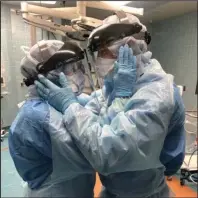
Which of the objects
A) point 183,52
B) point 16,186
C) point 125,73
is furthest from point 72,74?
point 183,52

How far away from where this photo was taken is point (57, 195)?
99cm

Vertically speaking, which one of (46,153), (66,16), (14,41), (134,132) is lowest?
(46,153)

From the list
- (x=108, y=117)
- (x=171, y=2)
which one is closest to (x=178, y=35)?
(x=171, y=2)

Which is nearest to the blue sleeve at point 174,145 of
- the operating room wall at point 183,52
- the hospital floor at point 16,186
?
the hospital floor at point 16,186

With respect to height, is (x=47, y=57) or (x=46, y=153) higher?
(x=47, y=57)

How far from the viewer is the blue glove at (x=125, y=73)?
93 cm

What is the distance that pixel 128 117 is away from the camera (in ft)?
2.63

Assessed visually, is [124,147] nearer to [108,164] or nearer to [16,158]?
[108,164]

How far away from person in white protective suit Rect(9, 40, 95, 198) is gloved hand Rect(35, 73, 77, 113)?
0.03 metres

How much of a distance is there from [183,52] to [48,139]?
3049mm

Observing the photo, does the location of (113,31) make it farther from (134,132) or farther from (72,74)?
(134,132)

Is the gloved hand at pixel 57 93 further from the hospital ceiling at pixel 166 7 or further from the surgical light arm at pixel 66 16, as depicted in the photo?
the hospital ceiling at pixel 166 7

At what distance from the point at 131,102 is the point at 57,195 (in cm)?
56

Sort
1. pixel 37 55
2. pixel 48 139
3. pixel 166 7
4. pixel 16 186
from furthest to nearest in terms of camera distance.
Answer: pixel 166 7 < pixel 16 186 < pixel 37 55 < pixel 48 139
